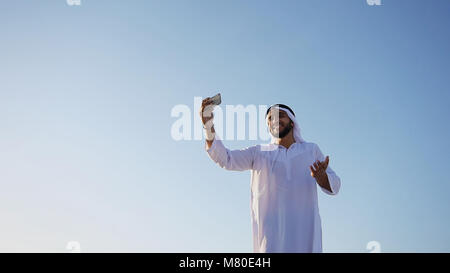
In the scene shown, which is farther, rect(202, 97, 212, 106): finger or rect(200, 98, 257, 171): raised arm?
rect(200, 98, 257, 171): raised arm

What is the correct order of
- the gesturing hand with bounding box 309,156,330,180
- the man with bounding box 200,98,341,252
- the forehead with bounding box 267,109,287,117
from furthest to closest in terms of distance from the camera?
the forehead with bounding box 267,109,287,117, the man with bounding box 200,98,341,252, the gesturing hand with bounding box 309,156,330,180

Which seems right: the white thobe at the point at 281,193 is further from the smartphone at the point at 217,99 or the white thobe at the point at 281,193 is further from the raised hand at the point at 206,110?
the smartphone at the point at 217,99

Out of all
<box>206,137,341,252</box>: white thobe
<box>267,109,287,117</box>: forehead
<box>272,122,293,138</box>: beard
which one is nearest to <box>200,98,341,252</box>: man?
<box>206,137,341,252</box>: white thobe

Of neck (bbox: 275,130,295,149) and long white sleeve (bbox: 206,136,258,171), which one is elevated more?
neck (bbox: 275,130,295,149)

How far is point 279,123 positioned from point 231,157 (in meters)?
0.94

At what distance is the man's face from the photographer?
23.5 feet

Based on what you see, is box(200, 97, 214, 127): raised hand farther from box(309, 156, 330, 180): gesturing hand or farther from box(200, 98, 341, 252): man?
box(309, 156, 330, 180): gesturing hand

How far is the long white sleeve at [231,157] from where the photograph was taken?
670 centimetres

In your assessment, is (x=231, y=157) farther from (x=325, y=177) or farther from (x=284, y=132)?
(x=325, y=177)

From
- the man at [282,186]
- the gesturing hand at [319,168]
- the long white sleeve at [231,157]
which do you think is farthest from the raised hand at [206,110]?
the gesturing hand at [319,168]

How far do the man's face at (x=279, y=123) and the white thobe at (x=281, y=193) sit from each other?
30 centimetres
